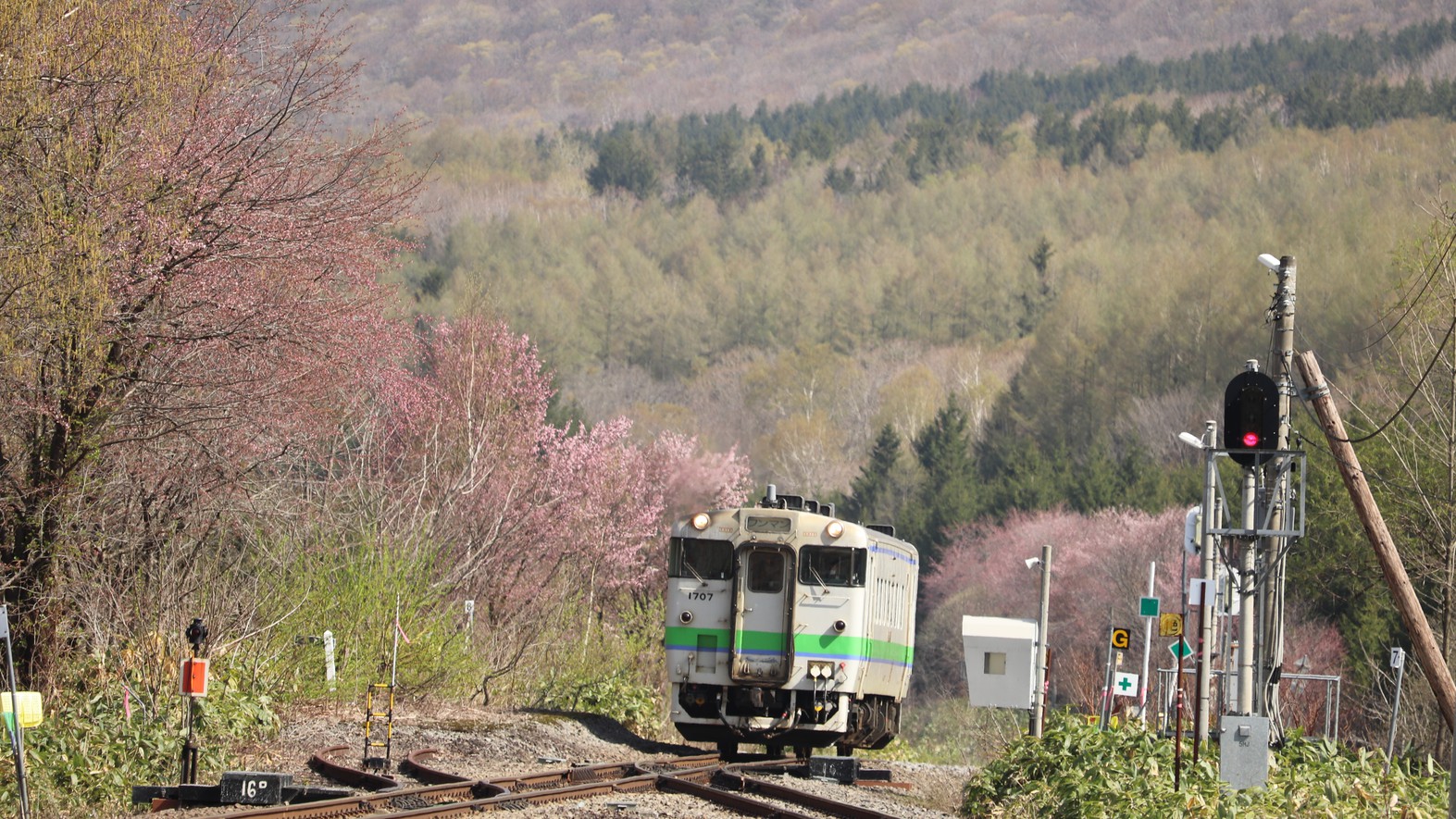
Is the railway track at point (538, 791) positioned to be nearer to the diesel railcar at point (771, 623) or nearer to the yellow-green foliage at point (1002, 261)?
the diesel railcar at point (771, 623)

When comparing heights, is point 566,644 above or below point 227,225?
below

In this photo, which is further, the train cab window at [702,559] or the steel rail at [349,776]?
the train cab window at [702,559]

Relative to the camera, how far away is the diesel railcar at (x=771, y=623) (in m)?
19.8

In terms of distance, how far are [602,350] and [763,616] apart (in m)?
93.2

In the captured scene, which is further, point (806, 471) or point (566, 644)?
point (806, 471)

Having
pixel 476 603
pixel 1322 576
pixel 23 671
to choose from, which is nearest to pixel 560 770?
pixel 23 671

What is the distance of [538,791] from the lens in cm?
1477

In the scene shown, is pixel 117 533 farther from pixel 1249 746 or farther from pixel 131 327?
pixel 1249 746

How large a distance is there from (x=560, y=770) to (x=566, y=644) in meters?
14.7

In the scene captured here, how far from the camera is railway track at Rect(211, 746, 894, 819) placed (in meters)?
13.2

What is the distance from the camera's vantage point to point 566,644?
3088cm

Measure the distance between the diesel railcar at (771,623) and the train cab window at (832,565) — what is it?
0.01 meters

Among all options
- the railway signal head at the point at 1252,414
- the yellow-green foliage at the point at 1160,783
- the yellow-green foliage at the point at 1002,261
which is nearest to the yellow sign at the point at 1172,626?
the yellow-green foliage at the point at 1160,783

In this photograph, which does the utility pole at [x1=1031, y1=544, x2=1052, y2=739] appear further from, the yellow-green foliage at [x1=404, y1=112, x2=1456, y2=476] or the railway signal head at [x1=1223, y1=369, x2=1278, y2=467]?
the yellow-green foliage at [x1=404, y1=112, x2=1456, y2=476]
